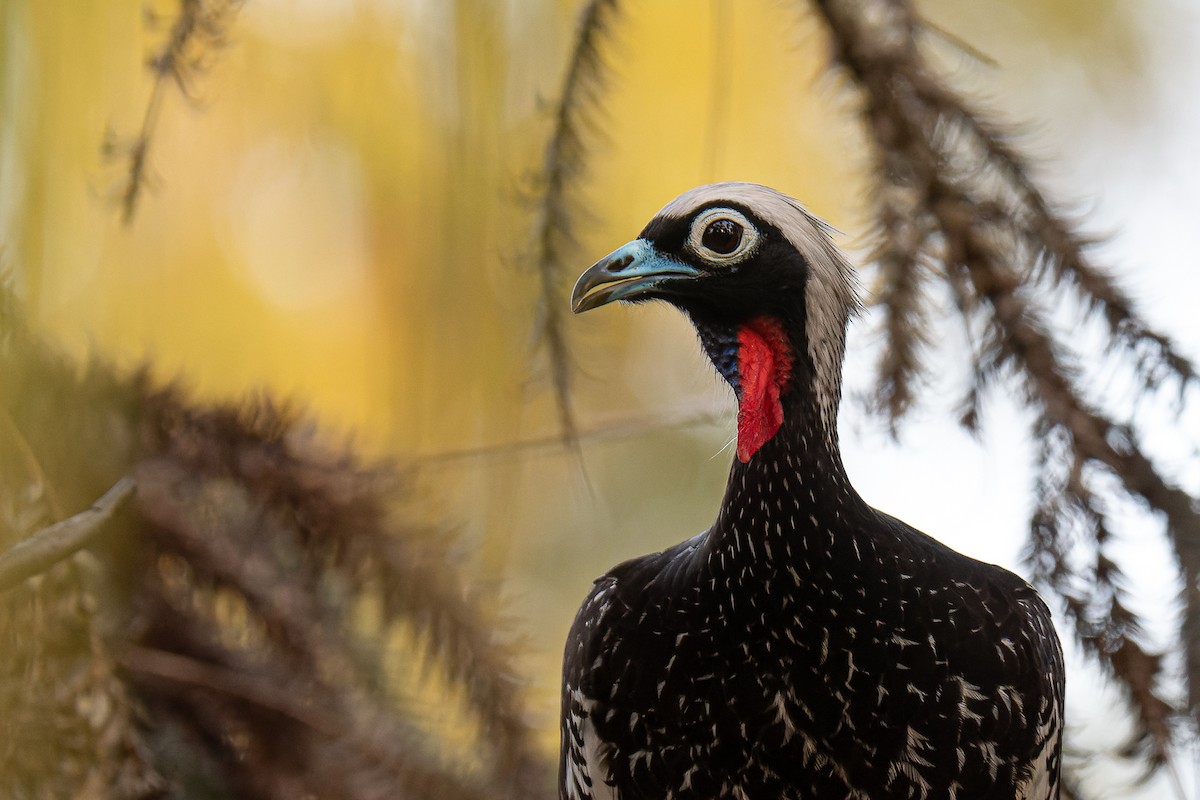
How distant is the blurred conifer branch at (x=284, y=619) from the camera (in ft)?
4.83

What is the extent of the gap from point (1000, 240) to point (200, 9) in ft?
3.49

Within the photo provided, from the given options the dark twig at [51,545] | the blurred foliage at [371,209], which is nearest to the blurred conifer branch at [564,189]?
the blurred foliage at [371,209]

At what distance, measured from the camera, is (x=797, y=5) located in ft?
5.15

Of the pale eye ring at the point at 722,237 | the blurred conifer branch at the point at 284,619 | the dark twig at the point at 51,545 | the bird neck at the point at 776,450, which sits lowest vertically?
the blurred conifer branch at the point at 284,619

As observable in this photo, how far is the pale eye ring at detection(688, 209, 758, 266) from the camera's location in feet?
5.51

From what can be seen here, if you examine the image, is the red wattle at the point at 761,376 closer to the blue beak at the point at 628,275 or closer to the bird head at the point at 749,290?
the bird head at the point at 749,290

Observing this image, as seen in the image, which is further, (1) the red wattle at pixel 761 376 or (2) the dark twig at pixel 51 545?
(1) the red wattle at pixel 761 376

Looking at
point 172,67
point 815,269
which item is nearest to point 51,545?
point 172,67

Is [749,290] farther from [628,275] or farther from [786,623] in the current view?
[786,623]

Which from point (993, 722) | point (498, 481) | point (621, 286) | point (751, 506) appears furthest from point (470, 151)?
point (993, 722)

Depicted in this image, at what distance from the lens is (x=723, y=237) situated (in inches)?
66.1

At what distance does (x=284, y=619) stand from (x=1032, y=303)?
42.6 inches

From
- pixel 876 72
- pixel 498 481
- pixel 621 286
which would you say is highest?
pixel 876 72

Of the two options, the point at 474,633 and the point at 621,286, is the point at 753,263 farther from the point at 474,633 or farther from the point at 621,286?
the point at 474,633
